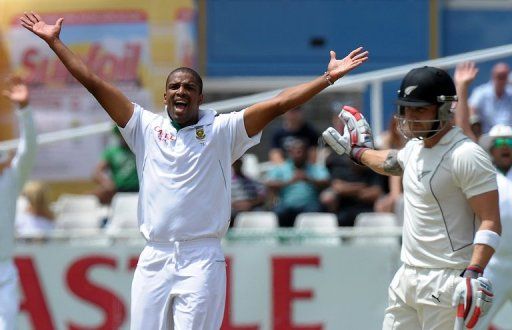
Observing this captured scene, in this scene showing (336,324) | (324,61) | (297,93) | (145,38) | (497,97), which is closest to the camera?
(297,93)

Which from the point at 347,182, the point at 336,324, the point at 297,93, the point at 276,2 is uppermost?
the point at 276,2

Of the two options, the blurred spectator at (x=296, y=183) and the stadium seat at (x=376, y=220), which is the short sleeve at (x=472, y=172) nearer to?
the stadium seat at (x=376, y=220)

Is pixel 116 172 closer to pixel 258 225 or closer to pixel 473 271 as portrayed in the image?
pixel 258 225

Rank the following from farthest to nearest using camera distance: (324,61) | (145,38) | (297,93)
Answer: (324,61) → (145,38) → (297,93)

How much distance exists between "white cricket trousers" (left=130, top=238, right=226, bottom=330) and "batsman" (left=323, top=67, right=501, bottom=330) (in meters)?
0.98

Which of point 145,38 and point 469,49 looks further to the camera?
point 469,49

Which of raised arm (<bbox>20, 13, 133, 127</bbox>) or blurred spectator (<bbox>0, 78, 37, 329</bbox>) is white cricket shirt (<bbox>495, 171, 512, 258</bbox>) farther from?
blurred spectator (<bbox>0, 78, 37, 329</bbox>)

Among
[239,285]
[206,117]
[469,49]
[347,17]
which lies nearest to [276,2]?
[347,17]

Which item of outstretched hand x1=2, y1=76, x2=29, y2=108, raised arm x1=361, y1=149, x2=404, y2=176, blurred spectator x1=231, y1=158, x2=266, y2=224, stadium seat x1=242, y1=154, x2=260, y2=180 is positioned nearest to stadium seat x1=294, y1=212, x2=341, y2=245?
blurred spectator x1=231, y1=158, x2=266, y2=224

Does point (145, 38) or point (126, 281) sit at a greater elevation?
point (145, 38)

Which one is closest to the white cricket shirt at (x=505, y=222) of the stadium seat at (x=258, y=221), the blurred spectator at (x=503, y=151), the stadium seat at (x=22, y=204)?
the blurred spectator at (x=503, y=151)

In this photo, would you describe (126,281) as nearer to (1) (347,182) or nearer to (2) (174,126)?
(1) (347,182)

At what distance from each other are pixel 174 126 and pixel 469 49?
31.8 ft

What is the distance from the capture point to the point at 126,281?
38.5 feet
